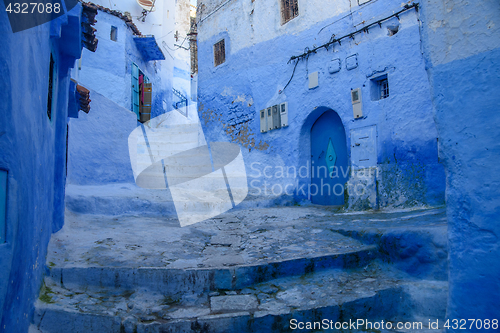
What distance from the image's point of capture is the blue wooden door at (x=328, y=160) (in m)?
7.99

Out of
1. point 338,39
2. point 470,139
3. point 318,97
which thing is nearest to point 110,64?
point 318,97

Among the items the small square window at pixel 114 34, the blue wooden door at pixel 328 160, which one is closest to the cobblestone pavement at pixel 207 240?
the blue wooden door at pixel 328 160

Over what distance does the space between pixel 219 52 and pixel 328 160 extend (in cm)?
589

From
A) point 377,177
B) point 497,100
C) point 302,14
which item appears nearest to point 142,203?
→ point 377,177

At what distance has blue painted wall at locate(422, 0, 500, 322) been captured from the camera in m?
1.68

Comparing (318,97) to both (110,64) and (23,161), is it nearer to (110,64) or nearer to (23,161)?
(23,161)

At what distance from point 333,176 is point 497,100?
656cm

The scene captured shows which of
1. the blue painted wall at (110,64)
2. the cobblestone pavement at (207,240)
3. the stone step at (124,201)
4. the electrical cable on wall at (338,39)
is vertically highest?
the blue painted wall at (110,64)

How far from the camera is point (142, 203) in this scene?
7246mm

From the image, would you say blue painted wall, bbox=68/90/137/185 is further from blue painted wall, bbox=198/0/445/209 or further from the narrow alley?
blue painted wall, bbox=198/0/445/209

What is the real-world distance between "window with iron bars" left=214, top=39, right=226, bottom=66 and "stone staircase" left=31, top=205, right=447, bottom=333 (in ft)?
28.0

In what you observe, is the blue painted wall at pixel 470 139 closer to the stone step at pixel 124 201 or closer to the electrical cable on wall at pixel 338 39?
the electrical cable on wall at pixel 338 39

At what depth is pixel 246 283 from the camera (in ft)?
11.1

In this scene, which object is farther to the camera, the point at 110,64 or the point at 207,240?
the point at 110,64
